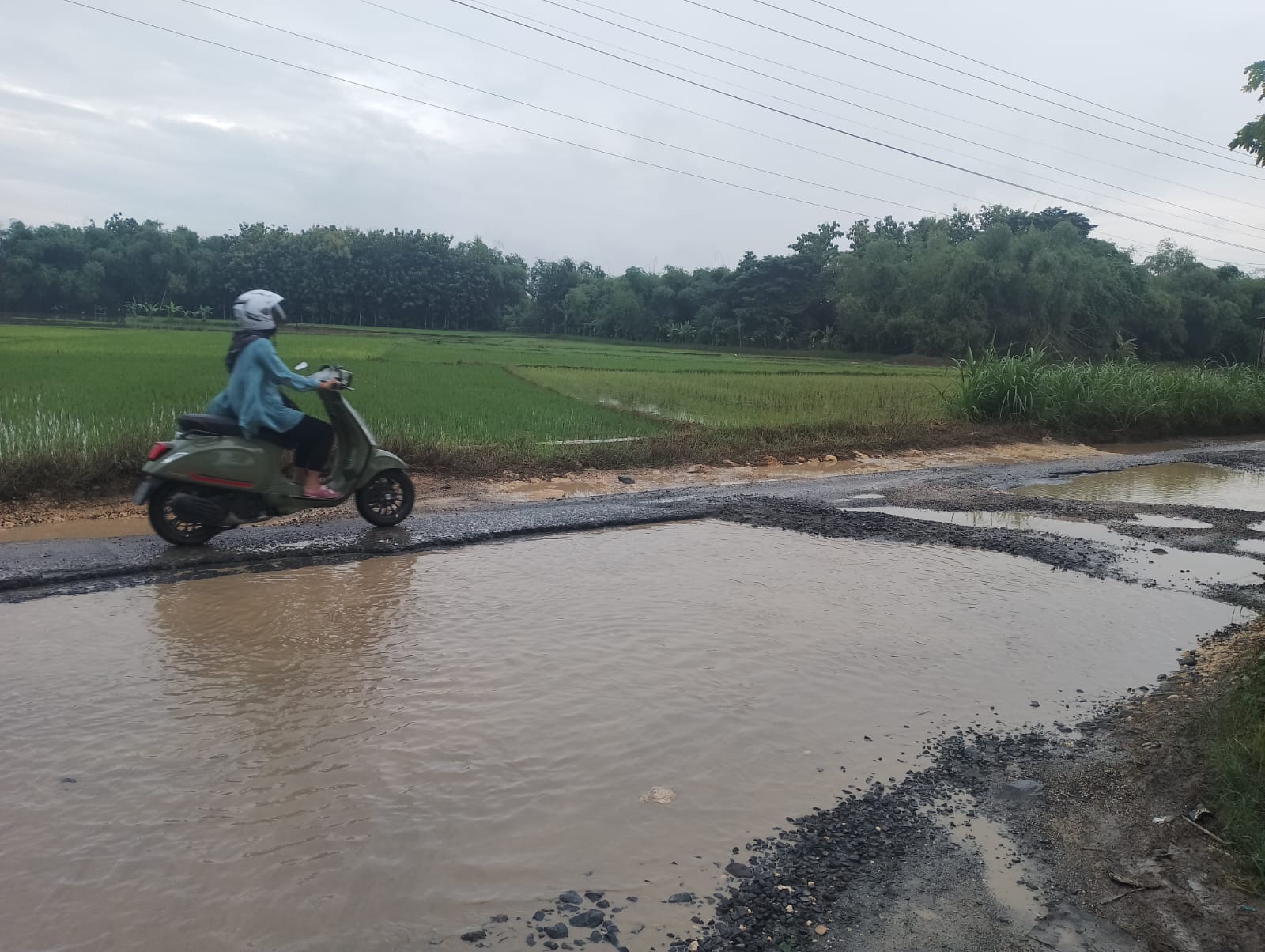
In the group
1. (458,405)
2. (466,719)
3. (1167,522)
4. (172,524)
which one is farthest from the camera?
(458,405)

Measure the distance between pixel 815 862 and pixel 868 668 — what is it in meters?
1.63

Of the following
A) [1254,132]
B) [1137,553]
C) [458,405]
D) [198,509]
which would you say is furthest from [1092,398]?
[198,509]

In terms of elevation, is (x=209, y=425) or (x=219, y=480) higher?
(x=209, y=425)

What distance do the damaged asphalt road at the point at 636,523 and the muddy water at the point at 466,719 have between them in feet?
1.07

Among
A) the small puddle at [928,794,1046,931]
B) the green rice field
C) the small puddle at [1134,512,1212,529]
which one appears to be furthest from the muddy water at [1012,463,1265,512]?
the small puddle at [928,794,1046,931]

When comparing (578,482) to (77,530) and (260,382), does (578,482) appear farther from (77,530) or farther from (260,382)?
(77,530)

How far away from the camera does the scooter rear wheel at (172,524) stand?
540 cm

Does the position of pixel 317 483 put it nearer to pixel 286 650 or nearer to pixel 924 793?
pixel 286 650

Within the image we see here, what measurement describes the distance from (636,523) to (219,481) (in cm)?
294

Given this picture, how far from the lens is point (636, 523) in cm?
682

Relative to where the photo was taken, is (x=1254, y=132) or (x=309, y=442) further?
(x=1254, y=132)

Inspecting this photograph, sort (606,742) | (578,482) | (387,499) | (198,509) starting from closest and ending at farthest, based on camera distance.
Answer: (606,742)
(198,509)
(387,499)
(578,482)

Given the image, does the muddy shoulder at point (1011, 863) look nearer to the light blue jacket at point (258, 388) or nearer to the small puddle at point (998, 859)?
the small puddle at point (998, 859)

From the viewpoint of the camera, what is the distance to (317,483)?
19.5ft
